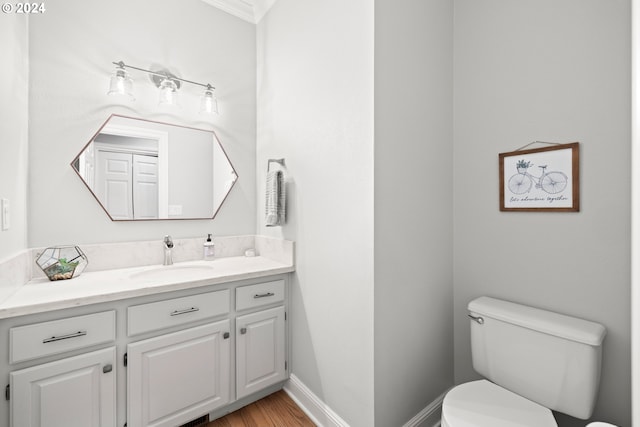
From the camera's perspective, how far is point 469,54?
1.64m

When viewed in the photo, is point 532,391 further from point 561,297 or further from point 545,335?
point 561,297

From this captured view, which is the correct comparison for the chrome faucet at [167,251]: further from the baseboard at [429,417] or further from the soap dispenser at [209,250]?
the baseboard at [429,417]

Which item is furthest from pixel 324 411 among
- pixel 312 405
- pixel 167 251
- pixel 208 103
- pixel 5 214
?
pixel 208 103

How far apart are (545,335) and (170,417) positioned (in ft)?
6.01

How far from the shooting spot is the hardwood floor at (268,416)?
5.29 ft

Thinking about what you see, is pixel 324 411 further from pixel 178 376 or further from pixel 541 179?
pixel 541 179

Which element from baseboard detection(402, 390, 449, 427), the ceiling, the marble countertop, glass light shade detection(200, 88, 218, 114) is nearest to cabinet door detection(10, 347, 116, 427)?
the marble countertop

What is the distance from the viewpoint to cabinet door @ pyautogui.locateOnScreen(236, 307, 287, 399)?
5.40 feet

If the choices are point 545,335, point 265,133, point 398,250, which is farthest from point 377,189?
point 265,133

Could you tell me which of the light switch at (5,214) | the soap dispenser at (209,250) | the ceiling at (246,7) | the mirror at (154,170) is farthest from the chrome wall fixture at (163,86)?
the soap dispenser at (209,250)

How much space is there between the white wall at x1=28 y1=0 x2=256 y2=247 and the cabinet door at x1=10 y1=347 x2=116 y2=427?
77 cm

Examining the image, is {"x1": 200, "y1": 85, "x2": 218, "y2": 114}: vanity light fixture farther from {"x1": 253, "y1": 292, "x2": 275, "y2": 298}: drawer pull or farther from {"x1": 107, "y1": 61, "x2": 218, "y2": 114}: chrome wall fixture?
{"x1": 253, "y1": 292, "x2": 275, "y2": 298}: drawer pull

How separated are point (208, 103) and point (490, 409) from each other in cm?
236

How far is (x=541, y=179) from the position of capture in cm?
139
